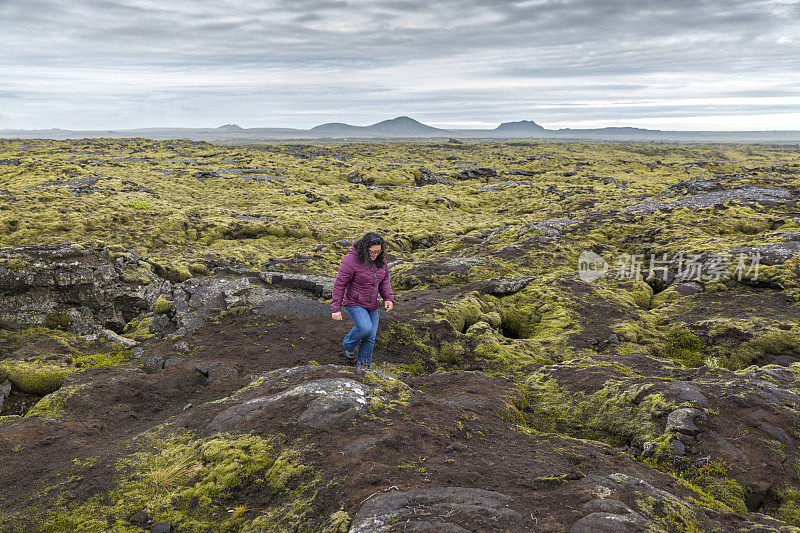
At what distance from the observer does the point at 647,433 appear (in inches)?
316

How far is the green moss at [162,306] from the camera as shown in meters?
16.1

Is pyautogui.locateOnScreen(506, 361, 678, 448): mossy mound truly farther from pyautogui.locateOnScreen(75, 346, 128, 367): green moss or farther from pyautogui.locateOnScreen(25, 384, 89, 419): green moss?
pyautogui.locateOnScreen(75, 346, 128, 367): green moss

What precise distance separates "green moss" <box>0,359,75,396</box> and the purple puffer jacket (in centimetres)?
819

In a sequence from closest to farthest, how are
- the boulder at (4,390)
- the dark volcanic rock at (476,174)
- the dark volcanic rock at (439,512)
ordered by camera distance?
the dark volcanic rock at (439,512)
the boulder at (4,390)
the dark volcanic rock at (476,174)

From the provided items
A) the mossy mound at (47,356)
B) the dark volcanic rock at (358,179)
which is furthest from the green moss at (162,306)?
the dark volcanic rock at (358,179)

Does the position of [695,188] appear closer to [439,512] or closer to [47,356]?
Result: [439,512]

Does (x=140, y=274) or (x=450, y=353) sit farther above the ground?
(x=140, y=274)

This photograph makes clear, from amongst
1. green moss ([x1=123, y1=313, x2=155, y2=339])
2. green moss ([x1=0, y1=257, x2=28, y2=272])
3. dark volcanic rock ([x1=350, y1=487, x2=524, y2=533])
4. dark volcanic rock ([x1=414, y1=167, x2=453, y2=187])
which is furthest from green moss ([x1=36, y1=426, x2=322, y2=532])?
dark volcanic rock ([x1=414, y1=167, x2=453, y2=187])

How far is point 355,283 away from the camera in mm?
11789

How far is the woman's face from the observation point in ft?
37.5

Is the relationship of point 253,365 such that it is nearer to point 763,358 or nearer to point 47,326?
point 47,326

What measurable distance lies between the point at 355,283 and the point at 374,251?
110 cm
